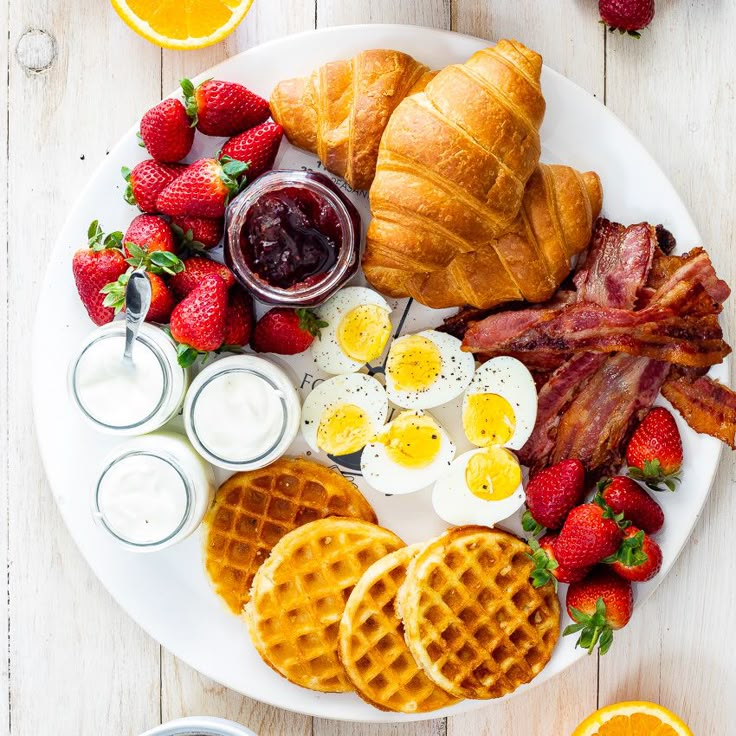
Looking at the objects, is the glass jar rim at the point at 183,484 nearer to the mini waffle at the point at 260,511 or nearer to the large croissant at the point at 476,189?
the mini waffle at the point at 260,511

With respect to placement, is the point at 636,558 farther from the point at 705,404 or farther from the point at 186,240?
the point at 186,240

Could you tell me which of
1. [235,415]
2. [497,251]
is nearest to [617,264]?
[497,251]

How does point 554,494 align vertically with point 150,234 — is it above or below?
below

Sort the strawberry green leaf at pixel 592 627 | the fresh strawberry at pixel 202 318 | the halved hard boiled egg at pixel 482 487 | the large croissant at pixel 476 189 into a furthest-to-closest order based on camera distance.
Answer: the halved hard boiled egg at pixel 482 487, the strawberry green leaf at pixel 592 627, the fresh strawberry at pixel 202 318, the large croissant at pixel 476 189

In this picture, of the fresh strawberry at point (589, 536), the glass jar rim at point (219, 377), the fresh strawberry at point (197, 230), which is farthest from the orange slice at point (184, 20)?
the fresh strawberry at point (589, 536)

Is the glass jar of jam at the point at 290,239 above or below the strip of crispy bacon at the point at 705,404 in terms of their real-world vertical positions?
above

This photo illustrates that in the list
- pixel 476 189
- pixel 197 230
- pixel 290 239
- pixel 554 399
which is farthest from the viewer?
pixel 554 399
